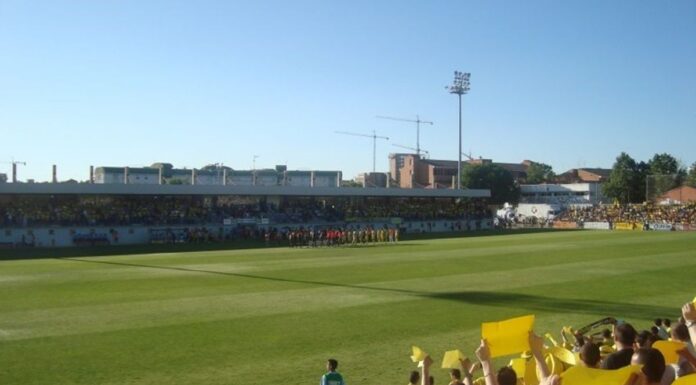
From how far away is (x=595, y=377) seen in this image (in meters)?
3.97

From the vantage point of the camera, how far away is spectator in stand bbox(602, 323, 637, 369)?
5008 mm

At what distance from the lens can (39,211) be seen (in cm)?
4734

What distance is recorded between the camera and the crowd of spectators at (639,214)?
230 ft

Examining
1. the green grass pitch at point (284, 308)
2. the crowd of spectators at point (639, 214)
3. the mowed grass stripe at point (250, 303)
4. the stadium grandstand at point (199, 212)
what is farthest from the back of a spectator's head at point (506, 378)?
the crowd of spectators at point (639, 214)

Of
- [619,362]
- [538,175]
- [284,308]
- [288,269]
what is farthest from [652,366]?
[538,175]

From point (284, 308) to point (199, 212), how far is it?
39.3 m

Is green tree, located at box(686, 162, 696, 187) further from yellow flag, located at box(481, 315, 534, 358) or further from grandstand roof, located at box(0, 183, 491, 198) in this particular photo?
yellow flag, located at box(481, 315, 534, 358)

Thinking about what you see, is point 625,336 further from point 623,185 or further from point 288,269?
point 623,185

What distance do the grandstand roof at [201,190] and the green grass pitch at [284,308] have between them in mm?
16055

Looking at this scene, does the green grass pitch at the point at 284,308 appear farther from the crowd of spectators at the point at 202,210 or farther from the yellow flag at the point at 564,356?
the crowd of spectators at the point at 202,210

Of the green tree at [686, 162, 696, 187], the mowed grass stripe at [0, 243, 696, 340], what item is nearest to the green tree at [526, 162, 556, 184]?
the green tree at [686, 162, 696, 187]

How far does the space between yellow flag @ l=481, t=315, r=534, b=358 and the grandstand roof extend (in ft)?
154

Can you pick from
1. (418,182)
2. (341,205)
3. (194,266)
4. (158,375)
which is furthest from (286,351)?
(418,182)

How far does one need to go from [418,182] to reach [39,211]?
309 ft
